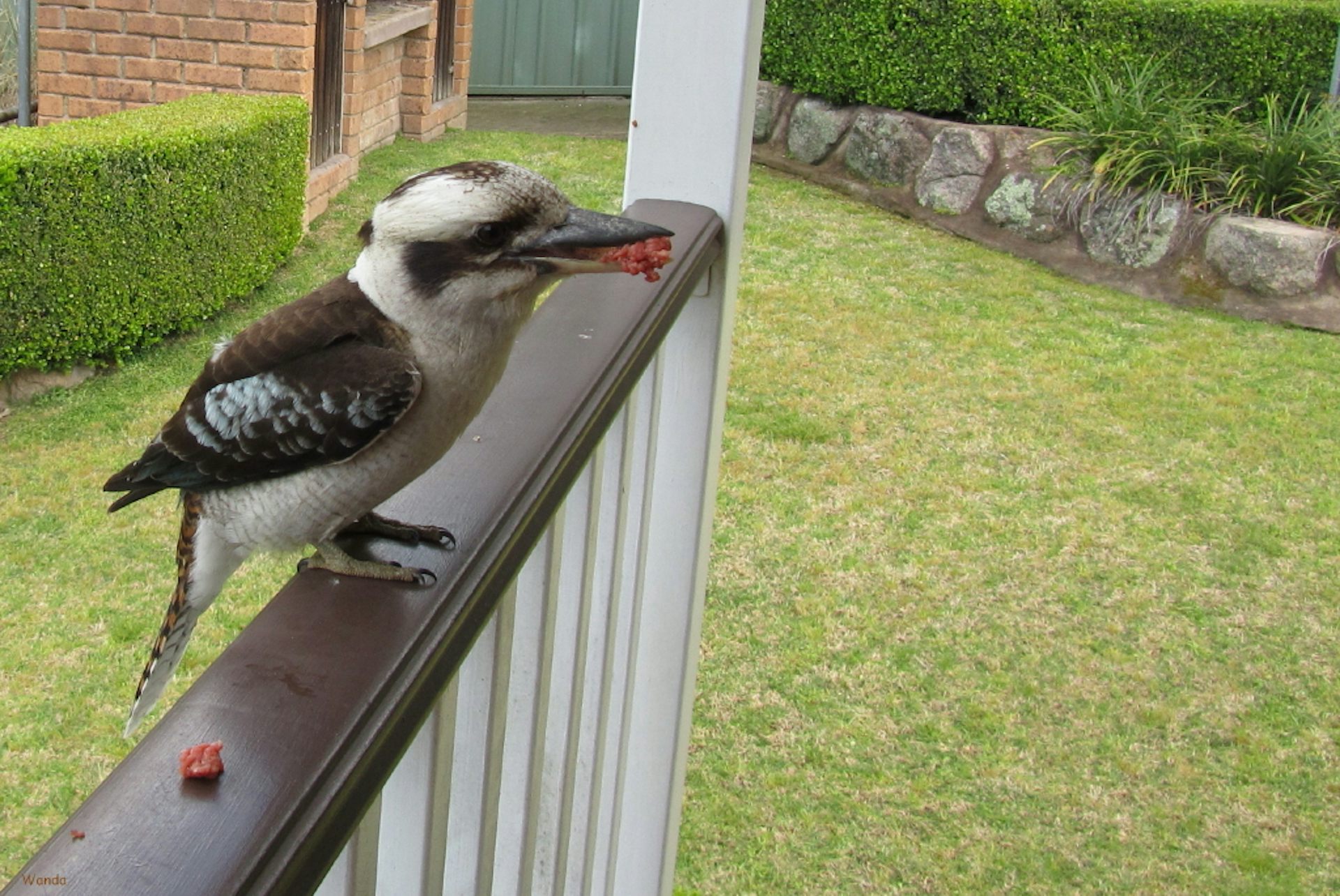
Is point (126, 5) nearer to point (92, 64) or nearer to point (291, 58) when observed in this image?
point (92, 64)

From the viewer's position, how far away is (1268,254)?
7508mm

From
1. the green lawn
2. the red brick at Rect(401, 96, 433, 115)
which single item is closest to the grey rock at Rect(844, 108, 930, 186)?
the green lawn

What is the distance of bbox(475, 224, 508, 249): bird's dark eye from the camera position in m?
1.29

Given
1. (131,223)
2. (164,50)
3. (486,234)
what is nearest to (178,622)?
(486,234)

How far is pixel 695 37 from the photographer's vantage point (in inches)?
78.4

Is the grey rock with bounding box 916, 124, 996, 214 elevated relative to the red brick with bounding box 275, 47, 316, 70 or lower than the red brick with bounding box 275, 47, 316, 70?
lower

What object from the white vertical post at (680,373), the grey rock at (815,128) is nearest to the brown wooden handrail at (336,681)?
the white vertical post at (680,373)

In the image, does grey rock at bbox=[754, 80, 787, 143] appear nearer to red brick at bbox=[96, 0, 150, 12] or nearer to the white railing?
red brick at bbox=[96, 0, 150, 12]

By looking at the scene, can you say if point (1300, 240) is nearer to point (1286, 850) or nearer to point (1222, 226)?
point (1222, 226)

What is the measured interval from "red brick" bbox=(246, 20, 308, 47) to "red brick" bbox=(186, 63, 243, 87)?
0.20m

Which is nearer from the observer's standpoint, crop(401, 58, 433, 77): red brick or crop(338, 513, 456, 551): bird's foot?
crop(338, 513, 456, 551): bird's foot

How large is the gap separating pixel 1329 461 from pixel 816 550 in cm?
244

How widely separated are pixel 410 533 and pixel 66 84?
22.7 ft

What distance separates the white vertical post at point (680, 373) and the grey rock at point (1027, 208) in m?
6.49
